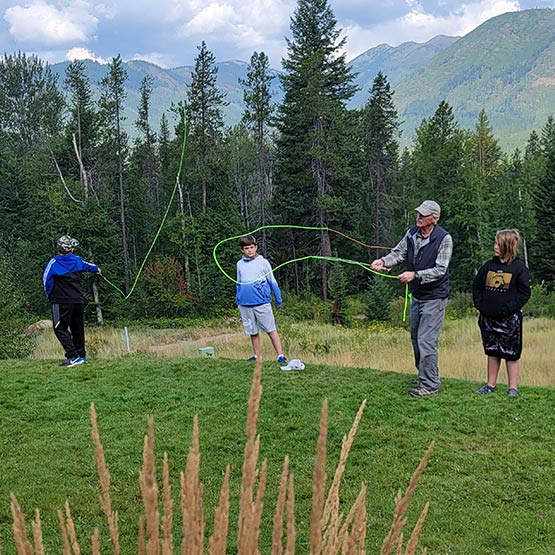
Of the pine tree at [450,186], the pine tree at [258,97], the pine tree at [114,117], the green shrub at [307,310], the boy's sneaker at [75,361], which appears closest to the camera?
the boy's sneaker at [75,361]

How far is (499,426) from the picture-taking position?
5645mm

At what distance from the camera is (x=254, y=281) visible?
7727mm

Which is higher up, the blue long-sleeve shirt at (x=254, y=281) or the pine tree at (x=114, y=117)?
the pine tree at (x=114, y=117)

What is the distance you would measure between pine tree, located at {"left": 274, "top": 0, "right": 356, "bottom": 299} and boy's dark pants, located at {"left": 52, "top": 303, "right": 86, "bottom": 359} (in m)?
25.1

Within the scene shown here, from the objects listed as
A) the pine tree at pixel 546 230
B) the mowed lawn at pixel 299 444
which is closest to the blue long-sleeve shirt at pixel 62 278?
the mowed lawn at pixel 299 444

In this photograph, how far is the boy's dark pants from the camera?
8.55m

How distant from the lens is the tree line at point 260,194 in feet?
108

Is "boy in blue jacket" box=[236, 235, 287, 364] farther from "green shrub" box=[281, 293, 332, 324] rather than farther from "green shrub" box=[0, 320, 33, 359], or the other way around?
"green shrub" box=[281, 293, 332, 324]

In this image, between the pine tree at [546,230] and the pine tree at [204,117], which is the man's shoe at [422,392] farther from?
the pine tree at [546,230]

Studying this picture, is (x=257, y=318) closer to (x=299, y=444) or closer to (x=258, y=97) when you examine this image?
(x=299, y=444)

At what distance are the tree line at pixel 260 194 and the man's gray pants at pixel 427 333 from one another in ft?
73.0

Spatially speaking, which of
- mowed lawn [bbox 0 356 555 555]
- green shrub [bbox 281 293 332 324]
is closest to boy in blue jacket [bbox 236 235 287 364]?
mowed lawn [bbox 0 356 555 555]

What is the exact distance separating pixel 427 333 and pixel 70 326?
5.06 metres

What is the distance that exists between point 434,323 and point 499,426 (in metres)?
1.19
